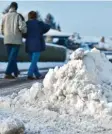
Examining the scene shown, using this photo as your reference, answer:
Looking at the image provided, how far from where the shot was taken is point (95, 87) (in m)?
7.07

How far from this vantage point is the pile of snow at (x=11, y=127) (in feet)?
17.9

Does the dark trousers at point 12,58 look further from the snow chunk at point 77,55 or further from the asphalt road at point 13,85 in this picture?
the snow chunk at point 77,55

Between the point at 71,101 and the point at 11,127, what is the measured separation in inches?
77.3

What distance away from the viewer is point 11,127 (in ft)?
17.9

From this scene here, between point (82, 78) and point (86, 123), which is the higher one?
point (82, 78)

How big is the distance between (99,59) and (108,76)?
1.16 ft

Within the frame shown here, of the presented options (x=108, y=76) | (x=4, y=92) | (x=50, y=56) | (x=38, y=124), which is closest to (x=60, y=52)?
(x=50, y=56)

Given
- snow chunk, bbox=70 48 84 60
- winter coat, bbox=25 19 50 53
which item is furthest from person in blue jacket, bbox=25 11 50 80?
snow chunk, bbox=70 48 84 60

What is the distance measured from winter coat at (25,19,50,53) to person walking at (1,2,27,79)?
0.24m

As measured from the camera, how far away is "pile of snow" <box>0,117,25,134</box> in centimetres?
545

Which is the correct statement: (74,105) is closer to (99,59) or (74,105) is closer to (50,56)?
(99,59)

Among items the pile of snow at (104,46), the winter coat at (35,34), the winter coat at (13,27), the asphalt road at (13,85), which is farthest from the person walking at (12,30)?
the pile of snow at (104,46)

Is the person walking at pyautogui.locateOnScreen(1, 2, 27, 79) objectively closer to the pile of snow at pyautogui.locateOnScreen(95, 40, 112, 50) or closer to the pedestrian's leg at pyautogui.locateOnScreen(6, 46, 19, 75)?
the pedestrian's leg at pyautogui.locateOnScreen(6, 46, 19, 75)

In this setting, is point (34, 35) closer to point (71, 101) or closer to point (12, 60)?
point (12, 60)
